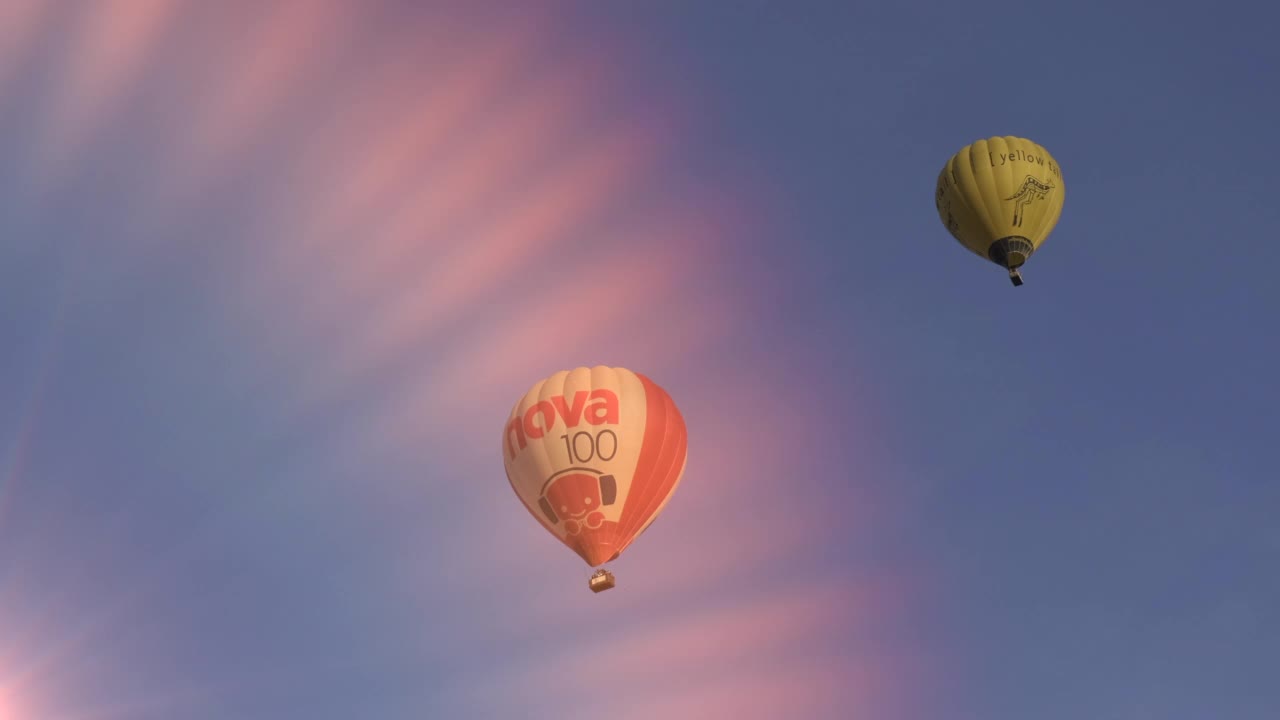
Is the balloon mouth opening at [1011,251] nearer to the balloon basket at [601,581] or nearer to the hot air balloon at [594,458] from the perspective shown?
the hot air balloon at [594,458]

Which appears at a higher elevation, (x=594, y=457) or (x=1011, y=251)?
(x=1011, y=251)

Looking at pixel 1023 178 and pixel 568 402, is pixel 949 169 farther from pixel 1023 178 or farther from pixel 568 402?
pixel 568 402

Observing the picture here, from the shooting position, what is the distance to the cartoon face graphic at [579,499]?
37375 mm

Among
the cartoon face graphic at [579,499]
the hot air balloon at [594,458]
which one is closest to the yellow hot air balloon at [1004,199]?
the hot air balloon at [594,458]

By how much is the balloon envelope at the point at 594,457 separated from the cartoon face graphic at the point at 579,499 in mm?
30

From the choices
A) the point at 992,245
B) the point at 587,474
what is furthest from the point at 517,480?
the point at 992,245

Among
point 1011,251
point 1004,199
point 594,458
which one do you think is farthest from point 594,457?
point 1004,199

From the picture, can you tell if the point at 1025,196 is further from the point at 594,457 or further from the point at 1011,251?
the point at 594,457

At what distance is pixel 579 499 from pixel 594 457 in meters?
1.33

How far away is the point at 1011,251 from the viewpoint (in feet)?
135

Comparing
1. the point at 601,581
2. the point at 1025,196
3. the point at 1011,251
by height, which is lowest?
the point at 601,581

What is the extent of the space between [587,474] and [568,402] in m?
2.56

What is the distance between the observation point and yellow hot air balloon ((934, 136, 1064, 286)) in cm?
4141

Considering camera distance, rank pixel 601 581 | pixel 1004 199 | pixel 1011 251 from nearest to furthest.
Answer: pixel 601 581 < pixel 1011 251 < pixel 1004 199
